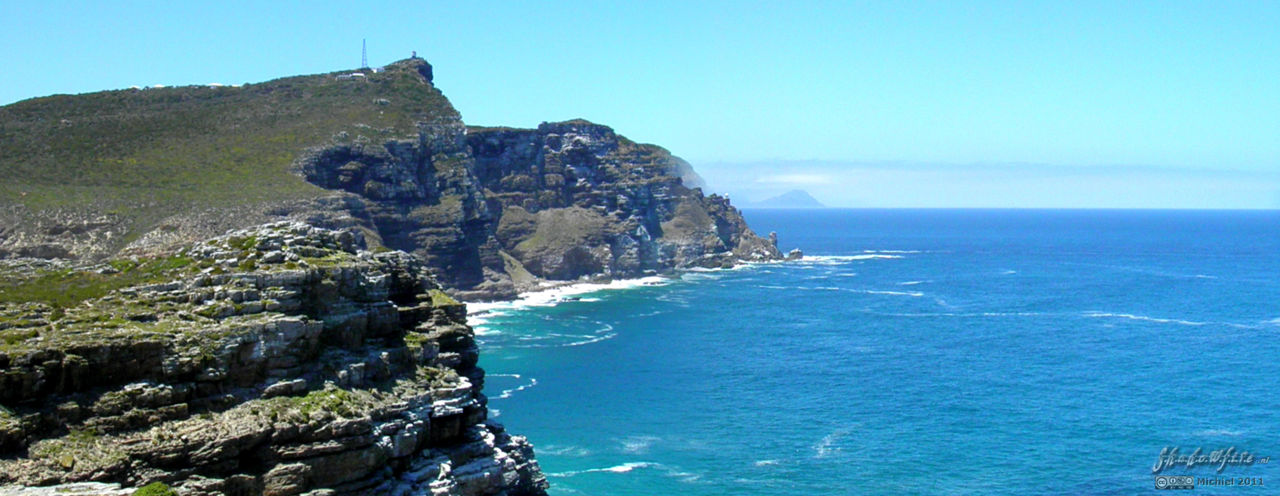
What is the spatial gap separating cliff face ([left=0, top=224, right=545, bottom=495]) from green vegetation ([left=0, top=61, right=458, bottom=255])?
268 feet

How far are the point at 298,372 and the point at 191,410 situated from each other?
4.56 metres

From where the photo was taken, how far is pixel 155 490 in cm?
3522

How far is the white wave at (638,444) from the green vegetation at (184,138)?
229 ft

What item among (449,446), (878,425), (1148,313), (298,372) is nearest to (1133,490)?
(878,425)

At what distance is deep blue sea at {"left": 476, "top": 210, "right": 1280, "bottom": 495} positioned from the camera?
234 feet

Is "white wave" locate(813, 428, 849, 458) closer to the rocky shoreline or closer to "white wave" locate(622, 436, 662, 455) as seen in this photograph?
"white wave" locate(622, 436, 662, 455)

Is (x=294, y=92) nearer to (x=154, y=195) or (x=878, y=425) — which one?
(x=154, y=195)

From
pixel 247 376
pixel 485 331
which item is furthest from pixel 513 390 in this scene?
pixel 247 376

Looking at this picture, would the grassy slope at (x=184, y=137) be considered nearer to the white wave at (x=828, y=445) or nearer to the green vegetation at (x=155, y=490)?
the white wave at (x=828, y=445)

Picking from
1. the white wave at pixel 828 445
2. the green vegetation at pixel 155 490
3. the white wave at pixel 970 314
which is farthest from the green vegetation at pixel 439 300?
the white wave at pixel 970 314

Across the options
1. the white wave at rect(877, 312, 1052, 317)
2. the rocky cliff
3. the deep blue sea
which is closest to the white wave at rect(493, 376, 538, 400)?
the deep blue sea

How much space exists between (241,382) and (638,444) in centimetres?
4301

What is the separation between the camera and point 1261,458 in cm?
7338

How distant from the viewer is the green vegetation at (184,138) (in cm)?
12719
